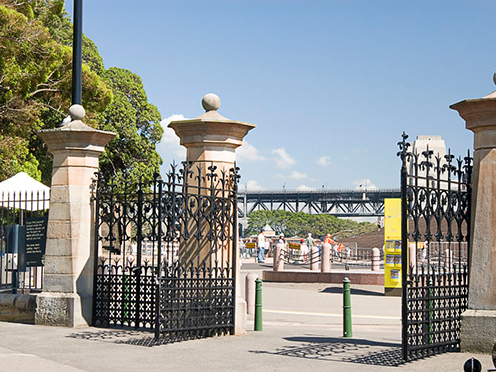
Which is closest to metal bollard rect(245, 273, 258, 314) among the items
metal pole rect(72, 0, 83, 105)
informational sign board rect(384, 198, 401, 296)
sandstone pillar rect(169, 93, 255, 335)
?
sandstone pillar rect(169, 93, 255, 335)

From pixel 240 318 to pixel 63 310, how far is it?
2.97 metres

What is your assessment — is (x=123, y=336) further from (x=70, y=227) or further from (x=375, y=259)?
(x=375, y=259)

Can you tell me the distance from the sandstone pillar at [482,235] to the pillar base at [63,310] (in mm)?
6090

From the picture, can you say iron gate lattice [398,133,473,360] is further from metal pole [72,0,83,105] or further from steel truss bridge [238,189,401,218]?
steel truss bridge [238,189,401,218]

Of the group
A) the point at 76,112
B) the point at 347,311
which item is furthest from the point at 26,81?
the point at 347,311

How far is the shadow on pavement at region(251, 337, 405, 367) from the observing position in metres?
9.17

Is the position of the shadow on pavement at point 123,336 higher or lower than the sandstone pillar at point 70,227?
lower

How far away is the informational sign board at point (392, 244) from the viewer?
2144 centimetres

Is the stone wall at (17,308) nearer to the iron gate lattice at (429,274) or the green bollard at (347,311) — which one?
the green bollard at (347,311)

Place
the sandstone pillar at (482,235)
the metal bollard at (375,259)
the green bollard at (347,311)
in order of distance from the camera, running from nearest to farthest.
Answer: the sandstone pillar at (482,235), the green bollard at (347,311), the metal bollard at (375,259)

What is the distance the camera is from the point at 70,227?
12180 millimetres

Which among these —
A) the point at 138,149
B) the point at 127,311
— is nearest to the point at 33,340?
the point at 127,311

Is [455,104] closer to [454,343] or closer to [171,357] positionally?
[454,343]

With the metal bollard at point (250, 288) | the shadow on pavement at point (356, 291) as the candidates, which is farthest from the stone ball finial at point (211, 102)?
the shadow on pavement at point (356, 291)
